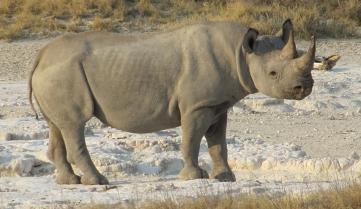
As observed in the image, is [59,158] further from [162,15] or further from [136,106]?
[162,15]

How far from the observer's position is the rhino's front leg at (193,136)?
12328 millimetres

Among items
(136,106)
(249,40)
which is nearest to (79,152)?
(136,106)

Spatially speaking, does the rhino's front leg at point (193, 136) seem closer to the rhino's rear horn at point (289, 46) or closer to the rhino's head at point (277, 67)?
the rhino's head at point (277, 67)

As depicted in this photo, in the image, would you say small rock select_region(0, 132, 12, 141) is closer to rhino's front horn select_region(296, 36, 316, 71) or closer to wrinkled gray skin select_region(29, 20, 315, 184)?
wrinkled gray skin select_region(29, 20, 315, 184)

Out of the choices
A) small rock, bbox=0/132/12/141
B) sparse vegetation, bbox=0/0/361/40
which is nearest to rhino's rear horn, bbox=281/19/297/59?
small rock, bbox=0/132/12/141

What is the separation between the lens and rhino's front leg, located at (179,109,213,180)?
12328 mm

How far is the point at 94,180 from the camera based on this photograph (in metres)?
12.5

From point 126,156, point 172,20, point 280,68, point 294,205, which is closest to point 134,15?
point 172,20

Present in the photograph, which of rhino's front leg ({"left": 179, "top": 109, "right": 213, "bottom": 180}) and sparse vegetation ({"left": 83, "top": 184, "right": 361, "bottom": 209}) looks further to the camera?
rhino's front leg ({"left": 179, "top": 109, "right": 213, "bottom": 180})

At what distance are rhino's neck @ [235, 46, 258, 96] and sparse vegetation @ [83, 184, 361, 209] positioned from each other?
215 cm

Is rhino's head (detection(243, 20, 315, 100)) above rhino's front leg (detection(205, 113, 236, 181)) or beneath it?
above

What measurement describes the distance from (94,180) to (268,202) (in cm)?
289

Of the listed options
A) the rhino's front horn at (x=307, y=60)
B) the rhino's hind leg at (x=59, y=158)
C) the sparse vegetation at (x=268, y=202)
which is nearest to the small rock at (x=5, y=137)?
the rhino's hind leg at (x=59, y=158)

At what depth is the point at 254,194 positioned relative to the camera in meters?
10.8
